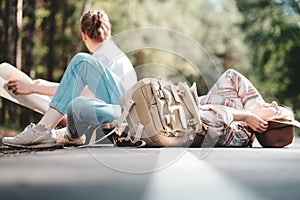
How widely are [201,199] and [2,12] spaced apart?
53.6 feet

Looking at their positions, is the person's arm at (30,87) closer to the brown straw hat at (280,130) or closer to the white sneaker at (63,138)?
the white sneaker at (63,138)

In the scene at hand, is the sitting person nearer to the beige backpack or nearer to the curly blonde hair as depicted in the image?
the curly blonde hair

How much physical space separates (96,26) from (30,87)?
1.94 feet

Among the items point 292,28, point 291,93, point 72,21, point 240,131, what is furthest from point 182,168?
point 291,93

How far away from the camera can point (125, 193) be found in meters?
2.56

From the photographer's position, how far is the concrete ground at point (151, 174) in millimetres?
2582

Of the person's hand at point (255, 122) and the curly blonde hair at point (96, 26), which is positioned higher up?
the curly blonde hair at point (96, 26)

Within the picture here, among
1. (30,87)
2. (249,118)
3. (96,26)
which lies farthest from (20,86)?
(249,118)

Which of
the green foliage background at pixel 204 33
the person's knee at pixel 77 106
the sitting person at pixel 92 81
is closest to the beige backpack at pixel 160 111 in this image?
the person's knee at pixel 77 106

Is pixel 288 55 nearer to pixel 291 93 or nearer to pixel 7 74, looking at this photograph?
pixel 291 93

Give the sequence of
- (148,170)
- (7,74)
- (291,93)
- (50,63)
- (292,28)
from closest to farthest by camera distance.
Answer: (148,170)
(7,74)
(50,63)
(292,28)
(291,93)

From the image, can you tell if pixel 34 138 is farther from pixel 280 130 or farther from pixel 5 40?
pixel 5 40

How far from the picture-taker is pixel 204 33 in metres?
22.0

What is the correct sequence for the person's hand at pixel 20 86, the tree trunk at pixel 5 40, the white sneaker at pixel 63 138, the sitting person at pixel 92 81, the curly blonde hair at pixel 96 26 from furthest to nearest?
the tree trunk at pixel 5 40
the curly blonde hair at pixel 96 26
the person's hand at pixel 20 86
the white sneaker at pixel 63 138
the sitting person at pixel 92 81
